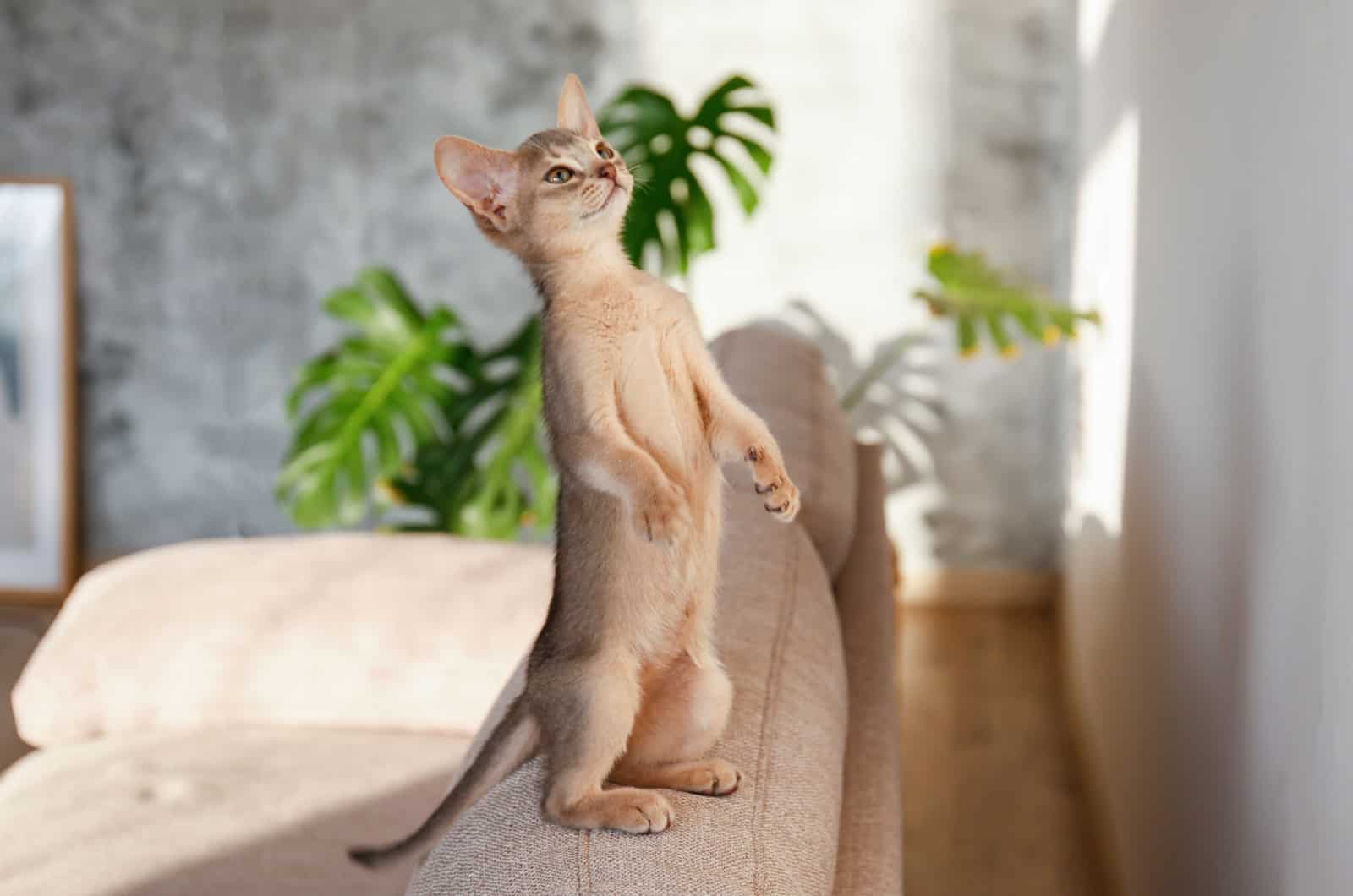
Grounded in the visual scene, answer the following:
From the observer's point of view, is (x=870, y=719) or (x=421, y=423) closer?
(x=870, y=719)

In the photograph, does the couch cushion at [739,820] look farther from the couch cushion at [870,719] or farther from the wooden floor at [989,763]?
the wooden floor at [989,763]

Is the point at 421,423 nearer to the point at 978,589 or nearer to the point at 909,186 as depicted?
the point at 909,186

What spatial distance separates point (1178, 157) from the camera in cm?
179

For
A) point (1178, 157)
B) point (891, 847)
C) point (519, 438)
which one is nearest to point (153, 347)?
point (519, 438)

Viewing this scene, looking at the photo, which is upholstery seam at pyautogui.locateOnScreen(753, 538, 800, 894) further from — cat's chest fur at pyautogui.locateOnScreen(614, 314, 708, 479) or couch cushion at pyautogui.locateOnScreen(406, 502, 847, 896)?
cat's chest fur at pyautogui.locateOnScreen(614, 314, 708, 479)

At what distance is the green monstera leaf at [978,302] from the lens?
2.92m

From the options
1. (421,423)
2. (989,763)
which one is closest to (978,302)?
(989,763)

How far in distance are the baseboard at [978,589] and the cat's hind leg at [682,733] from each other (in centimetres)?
306

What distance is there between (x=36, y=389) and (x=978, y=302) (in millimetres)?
2530

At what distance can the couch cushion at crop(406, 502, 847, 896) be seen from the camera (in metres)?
0.83

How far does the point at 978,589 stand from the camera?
12.8 feet

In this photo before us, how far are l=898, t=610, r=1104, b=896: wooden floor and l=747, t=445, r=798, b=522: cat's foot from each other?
1.74m

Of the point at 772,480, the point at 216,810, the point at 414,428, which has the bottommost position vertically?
the point at 216,810

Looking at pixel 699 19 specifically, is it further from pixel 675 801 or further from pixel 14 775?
pixel 675 801
